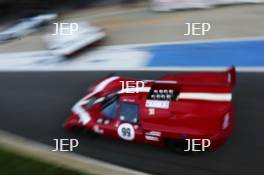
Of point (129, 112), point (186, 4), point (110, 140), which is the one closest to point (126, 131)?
point (129, 112)

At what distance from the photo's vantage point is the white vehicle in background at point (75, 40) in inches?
559

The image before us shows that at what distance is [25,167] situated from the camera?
8.09 m

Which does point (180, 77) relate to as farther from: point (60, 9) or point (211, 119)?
point (60, 9)

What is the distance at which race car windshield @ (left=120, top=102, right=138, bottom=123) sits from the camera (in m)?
8.55

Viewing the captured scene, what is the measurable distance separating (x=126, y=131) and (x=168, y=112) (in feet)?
2.94

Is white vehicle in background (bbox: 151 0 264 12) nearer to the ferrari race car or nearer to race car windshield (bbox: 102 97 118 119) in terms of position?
the ferrari race car

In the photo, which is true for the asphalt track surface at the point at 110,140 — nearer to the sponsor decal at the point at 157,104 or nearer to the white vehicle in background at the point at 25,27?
the sponsor decal at the point at 157,104

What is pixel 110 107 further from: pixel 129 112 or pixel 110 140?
pixel 110 140

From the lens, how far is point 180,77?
9.49m

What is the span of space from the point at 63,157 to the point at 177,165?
6.97 feet

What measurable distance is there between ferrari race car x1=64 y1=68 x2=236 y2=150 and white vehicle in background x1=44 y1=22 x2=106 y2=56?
5112 millimetres

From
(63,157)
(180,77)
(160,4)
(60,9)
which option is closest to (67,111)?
(63,157)

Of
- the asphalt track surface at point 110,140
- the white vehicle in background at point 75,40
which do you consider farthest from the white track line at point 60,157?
the white vehicle in background at point 75,40

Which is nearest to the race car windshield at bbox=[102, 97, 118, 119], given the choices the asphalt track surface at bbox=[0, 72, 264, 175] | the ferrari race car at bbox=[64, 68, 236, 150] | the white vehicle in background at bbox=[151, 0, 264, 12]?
the ferrari race car at bbox=[64, 68, 236, 150]
